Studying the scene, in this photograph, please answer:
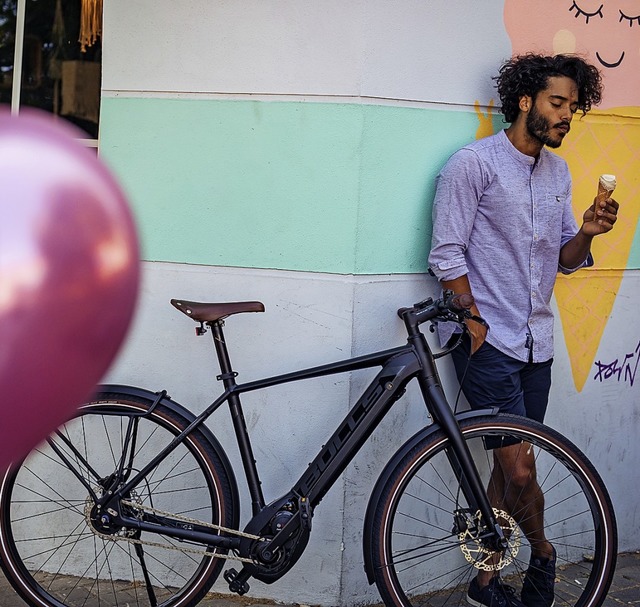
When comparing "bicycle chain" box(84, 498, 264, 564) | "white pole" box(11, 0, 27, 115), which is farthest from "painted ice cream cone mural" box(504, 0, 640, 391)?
"white pole" box(11, 0, 27, 115)

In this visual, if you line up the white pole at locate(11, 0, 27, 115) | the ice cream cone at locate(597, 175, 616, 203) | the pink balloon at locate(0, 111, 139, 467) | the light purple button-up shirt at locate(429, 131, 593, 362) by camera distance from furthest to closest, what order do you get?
the white pole at locate(11, 0, 27, 115)
the light purple button-up shirt at locate(429, 131, 593, 362)
the ice cream cone at locate(597, 175, 616, 203)
the pink balloon at locate(0, 111, 139, 467)

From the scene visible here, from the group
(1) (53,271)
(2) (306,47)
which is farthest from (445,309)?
(1) (53,271)

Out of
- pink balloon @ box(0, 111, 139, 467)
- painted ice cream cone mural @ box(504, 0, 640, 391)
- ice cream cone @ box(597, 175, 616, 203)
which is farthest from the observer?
painted ice cream cone mural @ box(504, 0, 640, 391)

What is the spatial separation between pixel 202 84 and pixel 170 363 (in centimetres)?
112

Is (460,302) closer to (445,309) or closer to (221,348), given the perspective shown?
(445,309)

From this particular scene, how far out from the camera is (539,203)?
12.1ft

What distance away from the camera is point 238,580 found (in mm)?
3367

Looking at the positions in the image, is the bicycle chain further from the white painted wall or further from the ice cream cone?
the ice cream cone

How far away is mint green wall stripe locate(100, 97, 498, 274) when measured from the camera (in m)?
3.64

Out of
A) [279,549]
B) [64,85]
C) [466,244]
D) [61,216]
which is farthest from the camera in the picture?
[64,85]

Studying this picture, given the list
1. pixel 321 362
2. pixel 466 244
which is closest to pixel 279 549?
pixel 321 362

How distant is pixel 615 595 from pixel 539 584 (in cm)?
52

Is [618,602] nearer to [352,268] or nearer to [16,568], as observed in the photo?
[352,268]

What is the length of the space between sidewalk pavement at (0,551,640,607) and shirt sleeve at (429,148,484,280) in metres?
1.49
